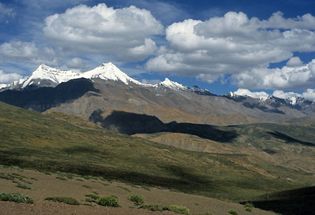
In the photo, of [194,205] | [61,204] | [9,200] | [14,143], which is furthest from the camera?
[14,143]

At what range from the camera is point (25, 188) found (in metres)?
44.5

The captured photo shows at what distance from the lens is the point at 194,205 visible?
6122 centimetres

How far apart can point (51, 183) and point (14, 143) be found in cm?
14925

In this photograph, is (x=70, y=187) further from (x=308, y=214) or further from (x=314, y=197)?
(x=314, y=197)

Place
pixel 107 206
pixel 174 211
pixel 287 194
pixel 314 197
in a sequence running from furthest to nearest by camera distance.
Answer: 1. pixel 287 194
2. pixel 314 197
3. pixel 174 211
4. pixel 107 206

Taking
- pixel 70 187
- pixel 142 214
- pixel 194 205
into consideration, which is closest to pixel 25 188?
pixel 70 187

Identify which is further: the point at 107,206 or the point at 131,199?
the point at 131,199

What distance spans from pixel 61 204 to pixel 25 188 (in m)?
11.0

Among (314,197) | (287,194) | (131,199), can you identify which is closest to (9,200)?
(131,199)

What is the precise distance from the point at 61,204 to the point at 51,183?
20820 mm

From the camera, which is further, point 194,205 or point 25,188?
point 194,205

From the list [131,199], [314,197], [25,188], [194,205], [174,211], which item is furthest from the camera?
[314,197]

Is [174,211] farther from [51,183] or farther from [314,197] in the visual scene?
[314,197]

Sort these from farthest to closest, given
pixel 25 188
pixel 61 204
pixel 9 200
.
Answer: pixel 25 188, pixel 61 204, pixel 9 200
